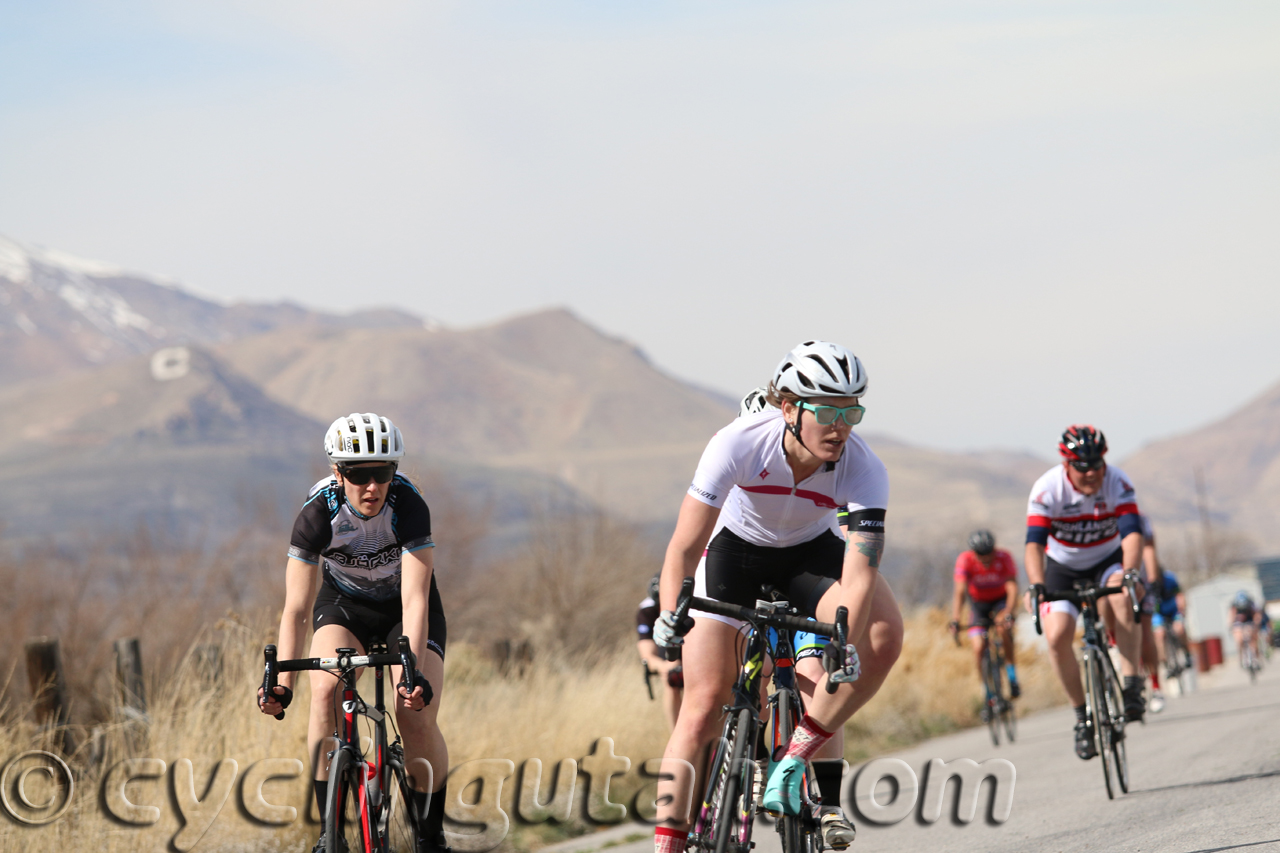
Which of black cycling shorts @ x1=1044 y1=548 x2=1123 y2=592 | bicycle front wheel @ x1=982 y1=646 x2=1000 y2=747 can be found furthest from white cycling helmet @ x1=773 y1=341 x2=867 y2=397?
bicycle front wheel @ x1=982 y1=646 x2=1000 y2=747

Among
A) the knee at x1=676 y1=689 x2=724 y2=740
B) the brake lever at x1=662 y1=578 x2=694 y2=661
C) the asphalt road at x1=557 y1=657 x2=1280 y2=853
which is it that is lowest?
the asphalt road at x1=557 y1=657 x2=1280 y2=853

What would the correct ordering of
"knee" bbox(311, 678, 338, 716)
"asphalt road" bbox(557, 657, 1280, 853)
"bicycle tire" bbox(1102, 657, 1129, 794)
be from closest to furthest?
"knee" bbox(311, 678, 338, 716) → "asphalt road" bbox(557, 657, 1280, 853) → "bicycle tire" bbox(1102, 657, 1129, 794)

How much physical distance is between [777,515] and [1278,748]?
6.43m

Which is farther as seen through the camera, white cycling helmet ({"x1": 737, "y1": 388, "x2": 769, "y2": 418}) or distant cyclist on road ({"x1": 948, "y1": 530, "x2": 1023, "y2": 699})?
distant cyclist on road ({"x1": 948, "y1": 530, "x2": 1023, "y2": 699})

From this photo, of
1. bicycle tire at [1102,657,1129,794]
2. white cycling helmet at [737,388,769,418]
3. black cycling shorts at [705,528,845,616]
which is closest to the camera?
black cycling shorts at [705,528,845,616]

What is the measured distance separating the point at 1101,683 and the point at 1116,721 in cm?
26

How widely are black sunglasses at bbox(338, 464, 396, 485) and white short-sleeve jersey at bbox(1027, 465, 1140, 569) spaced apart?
5085 mm

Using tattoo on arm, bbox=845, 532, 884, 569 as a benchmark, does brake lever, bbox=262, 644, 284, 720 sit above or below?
below

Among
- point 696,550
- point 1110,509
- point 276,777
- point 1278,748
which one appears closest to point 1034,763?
point 1278,748

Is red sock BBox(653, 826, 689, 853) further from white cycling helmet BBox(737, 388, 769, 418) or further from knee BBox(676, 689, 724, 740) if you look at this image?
white cycling helmet BBox(737, 388, 769, 418)

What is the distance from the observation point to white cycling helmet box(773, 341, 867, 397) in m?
5.57

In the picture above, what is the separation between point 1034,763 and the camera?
1195cm

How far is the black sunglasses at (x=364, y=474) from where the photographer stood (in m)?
6.33

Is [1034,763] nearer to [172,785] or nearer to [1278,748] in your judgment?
[1278,748]
